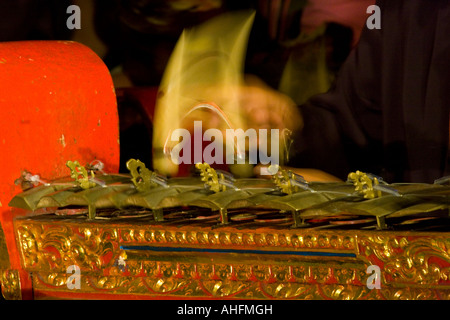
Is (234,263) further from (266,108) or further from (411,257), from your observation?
(266,108)

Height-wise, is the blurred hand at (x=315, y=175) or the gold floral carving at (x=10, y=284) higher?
the blurred hand at (x=315, y=175)

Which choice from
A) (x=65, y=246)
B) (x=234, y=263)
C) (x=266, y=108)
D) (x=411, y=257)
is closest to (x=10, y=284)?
(x=65, y=246)

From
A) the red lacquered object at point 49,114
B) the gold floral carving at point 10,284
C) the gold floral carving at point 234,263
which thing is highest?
the red lacquered object at point 49,114

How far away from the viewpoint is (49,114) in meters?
1.95

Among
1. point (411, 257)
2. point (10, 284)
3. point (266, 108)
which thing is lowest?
point (10, 284)

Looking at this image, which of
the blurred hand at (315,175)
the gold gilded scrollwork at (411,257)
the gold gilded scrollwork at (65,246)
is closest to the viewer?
the gold gilded scrollwork at (411,257)

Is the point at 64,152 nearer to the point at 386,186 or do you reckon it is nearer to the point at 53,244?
the point at 53,244

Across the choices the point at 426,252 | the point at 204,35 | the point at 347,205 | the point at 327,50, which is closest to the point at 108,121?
the point at 204,35

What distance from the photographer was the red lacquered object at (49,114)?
73.4 inches

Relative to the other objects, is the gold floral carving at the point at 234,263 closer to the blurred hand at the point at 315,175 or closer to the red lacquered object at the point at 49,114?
the red lacquered object at the point at 49,114

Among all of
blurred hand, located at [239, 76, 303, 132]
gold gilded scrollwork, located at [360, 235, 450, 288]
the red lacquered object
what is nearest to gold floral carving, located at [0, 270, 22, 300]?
the red lacquered object

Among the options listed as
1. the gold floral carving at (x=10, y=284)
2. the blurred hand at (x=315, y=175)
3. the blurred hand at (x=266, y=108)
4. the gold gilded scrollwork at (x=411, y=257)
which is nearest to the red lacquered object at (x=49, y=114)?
the gold floral carving at (x=10, y=284)

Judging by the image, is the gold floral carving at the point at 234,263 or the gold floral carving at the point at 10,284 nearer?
the gold floral carving at the point at 234,263

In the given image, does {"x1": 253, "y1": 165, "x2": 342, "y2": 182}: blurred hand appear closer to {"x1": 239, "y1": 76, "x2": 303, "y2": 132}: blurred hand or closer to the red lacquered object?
{"x1": 239, "y1": 76, "x2": 303, "y2": 132}: blurred hand
